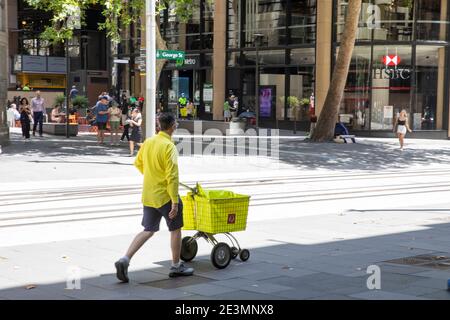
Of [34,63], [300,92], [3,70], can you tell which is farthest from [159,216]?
[34,63]

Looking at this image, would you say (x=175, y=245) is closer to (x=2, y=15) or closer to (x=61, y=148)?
(x=61, y=148)

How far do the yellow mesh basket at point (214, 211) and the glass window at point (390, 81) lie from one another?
90.9ft

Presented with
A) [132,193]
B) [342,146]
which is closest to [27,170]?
[132,193]

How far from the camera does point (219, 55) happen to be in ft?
136

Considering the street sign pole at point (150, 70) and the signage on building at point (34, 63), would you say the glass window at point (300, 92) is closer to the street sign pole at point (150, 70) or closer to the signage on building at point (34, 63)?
the street sign pole at point (150, 70)

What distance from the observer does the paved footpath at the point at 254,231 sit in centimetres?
Answer: 714

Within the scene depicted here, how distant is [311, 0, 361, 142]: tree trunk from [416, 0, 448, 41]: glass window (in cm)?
831

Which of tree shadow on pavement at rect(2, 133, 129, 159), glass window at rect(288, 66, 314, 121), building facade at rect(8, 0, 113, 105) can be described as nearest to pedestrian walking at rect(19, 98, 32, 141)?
tree shadow on pavement at rect(2, 133, 129, 159)

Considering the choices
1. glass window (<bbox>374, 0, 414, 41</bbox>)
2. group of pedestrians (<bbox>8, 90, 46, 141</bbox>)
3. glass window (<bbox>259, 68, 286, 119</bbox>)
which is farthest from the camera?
glass window (<bbox>259, 68, 286, 119</bbox>)

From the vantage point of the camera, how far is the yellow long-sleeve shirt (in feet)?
A: 24.0

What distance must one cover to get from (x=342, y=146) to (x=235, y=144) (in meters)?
4.22

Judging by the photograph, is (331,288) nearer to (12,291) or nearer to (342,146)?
(12,291)

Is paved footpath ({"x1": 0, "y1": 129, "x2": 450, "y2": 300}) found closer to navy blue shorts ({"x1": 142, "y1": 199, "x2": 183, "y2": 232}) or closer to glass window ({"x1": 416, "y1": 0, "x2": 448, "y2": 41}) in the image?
navy blue shorts ({"x1": 142, "y1": 199, "x2": 183, "y2": 232})
